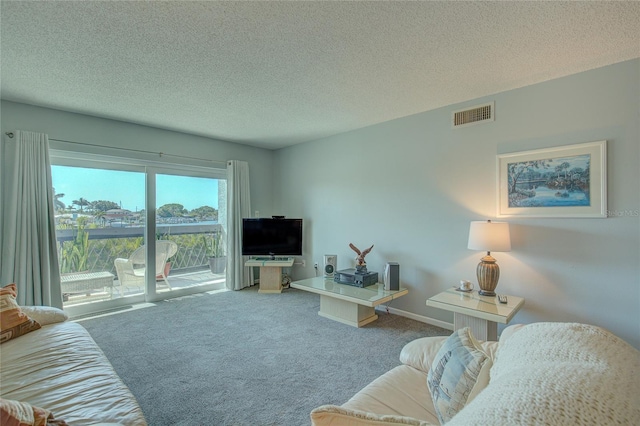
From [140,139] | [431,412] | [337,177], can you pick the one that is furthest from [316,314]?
[140,139]

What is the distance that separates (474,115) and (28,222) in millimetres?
4889

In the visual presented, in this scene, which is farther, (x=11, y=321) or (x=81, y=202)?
(x=81, y=202)

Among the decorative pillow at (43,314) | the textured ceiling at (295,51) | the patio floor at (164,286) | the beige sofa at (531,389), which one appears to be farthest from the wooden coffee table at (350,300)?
the decorative pillow at (43,314)

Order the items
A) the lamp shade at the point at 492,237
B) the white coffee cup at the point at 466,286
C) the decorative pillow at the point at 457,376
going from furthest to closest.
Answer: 1. the white coffee cup at the point at 466,286
2. the lamp shade at the point at 492,237
3. the decorative pillow at the point at 457,376

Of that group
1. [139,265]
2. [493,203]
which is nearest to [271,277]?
[139,265]

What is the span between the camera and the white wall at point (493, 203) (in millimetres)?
2252

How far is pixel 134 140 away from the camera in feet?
12.7

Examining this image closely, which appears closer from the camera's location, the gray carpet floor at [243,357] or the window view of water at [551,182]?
the gray carpet floor at [243,357]

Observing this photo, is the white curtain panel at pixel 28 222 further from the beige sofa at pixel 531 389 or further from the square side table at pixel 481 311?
the square side table at pixel 481 311

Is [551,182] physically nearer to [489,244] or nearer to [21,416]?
[489,244]

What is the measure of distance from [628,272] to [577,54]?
1734mm

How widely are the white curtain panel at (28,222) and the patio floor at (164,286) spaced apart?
0.38 metres

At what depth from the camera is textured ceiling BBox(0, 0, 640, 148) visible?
5.59 feet

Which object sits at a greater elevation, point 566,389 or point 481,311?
point 566,389
